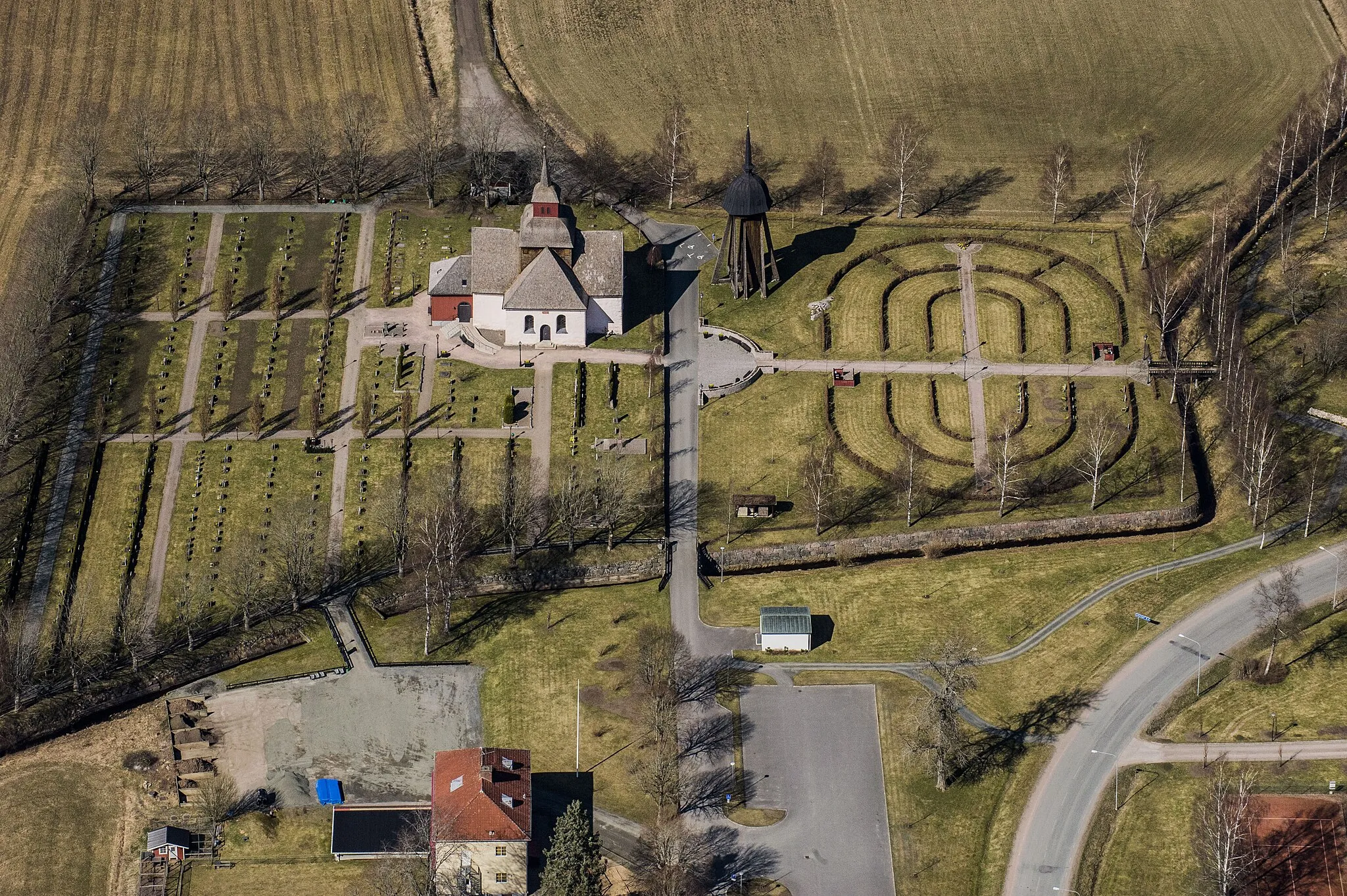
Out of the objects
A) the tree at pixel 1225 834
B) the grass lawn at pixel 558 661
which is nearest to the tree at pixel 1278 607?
the tree at pixel 1225 834

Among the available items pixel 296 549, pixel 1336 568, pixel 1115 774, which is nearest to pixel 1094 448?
pixel 1336 568

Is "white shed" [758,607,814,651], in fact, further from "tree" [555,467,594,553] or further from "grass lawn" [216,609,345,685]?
"grass lawn" [216,609,345,685]

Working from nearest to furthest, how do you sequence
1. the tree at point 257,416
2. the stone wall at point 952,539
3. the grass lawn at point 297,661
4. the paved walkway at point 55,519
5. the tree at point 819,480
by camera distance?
1. the grass lawn at point 297,661
2. the paved walkway at point 55,519
3. the stone wall at point 952,539
4. the tree at point 819,480
5. the tree at point 257,416

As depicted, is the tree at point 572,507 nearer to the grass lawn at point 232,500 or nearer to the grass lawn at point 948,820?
the grass lawn at point 232,500

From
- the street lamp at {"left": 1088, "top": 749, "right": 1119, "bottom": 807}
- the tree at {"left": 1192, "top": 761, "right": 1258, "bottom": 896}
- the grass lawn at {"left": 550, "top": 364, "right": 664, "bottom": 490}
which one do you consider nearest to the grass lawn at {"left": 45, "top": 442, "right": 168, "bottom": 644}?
the grass lawn at {"left": 550, "top": 364, "right": 664, "bottom": 490}

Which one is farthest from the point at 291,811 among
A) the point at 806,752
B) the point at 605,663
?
the point at 806,752

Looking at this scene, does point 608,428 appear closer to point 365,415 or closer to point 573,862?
point 365,415
